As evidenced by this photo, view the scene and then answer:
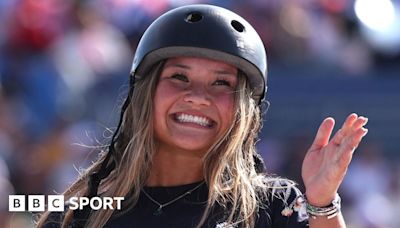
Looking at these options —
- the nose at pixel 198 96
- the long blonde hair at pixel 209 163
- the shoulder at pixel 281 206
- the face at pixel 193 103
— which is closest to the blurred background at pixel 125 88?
the long blonde hair at pixel 209 163

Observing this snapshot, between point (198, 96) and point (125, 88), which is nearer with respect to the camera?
point (198, 96)

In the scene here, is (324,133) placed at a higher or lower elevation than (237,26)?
lower

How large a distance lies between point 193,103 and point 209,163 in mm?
240

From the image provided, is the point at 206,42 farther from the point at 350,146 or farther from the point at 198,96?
the point at 350,146

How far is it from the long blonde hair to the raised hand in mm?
262

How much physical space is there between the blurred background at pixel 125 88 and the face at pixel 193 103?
4093 millimetres

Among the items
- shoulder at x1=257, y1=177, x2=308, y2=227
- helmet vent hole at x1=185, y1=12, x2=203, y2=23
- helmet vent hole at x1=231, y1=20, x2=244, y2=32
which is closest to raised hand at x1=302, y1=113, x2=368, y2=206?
shoulder at x1=257, y1=177, x2=308, y2=227

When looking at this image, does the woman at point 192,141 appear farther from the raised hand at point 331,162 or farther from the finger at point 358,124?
the finger at point 358,124

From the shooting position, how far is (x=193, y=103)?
360 cm

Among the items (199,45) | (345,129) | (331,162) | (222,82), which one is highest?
(199,45)

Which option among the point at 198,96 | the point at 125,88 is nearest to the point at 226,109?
the point at 198,96

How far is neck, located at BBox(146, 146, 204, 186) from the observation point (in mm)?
3694

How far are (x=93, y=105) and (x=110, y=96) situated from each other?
0.21 meters

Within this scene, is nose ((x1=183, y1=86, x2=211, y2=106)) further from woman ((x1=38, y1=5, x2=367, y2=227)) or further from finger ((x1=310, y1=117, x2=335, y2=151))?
finger ((x1=310, y1=117, x2=335, y2=151))
